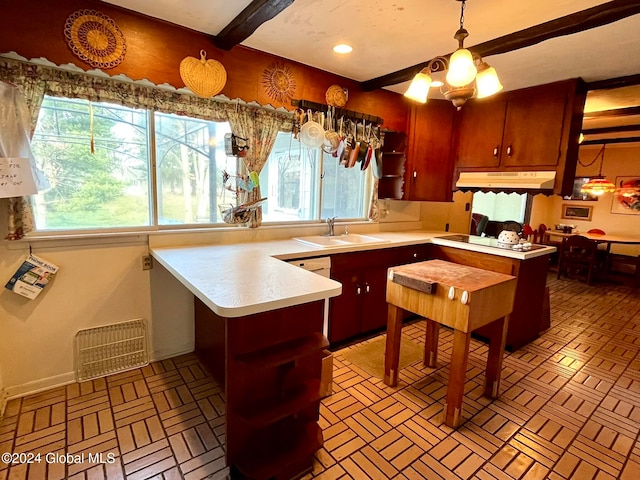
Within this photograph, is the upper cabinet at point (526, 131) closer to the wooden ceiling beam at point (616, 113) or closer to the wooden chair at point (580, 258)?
the wooden ceiling beam at point (616, 113)

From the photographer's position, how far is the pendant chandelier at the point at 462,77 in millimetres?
1610

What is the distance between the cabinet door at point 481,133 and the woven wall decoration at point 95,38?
3.19 meters

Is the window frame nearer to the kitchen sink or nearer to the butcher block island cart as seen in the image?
the kitchen sink

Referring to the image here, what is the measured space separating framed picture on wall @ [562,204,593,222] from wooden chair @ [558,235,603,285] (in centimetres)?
157

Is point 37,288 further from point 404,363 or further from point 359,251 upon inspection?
point 404,363

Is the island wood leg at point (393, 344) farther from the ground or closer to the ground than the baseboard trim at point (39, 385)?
farther from the ground

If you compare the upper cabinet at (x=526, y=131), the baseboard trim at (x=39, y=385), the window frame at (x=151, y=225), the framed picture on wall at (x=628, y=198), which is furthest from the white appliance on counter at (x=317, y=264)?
the framed picture on wall at (x=628, y=198)

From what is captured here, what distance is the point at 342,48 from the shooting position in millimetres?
2430

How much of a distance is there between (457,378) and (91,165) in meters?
2.66

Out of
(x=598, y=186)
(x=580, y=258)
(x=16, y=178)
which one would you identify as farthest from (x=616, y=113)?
(x=16, y=178)

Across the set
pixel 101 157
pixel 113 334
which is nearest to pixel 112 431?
pixel 113 334

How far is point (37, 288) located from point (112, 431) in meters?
0.97

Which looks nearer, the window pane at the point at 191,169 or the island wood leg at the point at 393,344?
the island wood leg at the point at 393,344

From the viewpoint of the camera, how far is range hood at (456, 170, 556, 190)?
3.02 m
